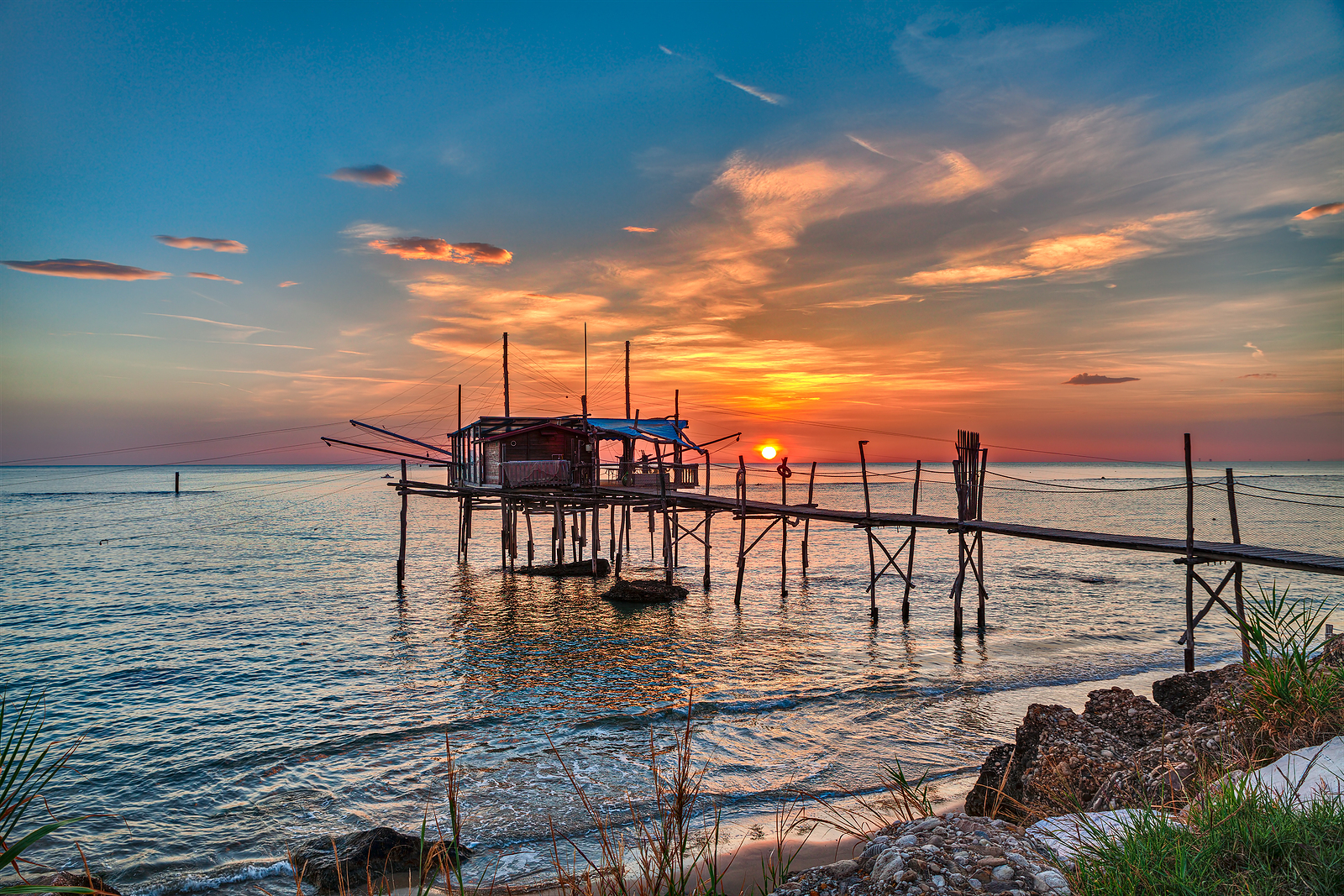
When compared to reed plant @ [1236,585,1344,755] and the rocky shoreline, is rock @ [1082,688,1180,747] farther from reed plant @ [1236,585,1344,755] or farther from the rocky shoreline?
reed plant @ [1236,585,1344,755]

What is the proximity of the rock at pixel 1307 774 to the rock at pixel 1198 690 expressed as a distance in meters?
3.27

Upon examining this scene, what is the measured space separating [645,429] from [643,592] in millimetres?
8324

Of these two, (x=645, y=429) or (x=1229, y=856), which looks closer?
(x=1229, y=856)

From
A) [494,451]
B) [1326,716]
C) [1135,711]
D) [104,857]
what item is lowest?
[104,857]

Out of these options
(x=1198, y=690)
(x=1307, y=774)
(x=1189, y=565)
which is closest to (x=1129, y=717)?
(x=1198, y=690)

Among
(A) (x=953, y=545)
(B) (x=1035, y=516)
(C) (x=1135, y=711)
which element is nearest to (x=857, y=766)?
(C) (x=1135, y=711)

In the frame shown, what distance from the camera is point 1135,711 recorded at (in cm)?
880

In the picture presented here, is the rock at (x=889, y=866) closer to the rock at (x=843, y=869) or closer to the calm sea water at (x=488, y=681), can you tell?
the rock at (x=843, y=869)

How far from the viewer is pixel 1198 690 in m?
10.4

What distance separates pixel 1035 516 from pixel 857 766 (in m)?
57.8

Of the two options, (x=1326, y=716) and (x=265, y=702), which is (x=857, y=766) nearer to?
(x=1326, y=716)

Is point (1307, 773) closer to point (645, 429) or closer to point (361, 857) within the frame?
point (361, 857)

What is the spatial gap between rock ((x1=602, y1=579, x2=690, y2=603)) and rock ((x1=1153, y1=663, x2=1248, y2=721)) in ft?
52.0

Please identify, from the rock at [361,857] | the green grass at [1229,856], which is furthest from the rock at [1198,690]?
the rock at [361,857]
